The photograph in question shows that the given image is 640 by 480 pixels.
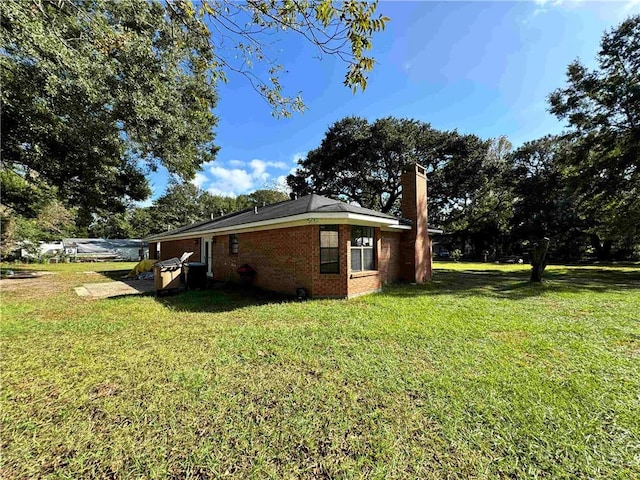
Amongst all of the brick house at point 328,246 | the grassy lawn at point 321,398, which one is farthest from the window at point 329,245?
the grassy lawn at point 321,398

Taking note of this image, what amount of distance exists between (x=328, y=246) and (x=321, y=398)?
5810mm

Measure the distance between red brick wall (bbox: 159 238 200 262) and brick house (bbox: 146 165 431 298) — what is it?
190cm

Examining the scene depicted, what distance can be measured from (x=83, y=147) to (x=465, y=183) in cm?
2745

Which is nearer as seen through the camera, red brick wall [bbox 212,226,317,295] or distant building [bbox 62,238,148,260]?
red brick wall [bbox 212,226,317,295]

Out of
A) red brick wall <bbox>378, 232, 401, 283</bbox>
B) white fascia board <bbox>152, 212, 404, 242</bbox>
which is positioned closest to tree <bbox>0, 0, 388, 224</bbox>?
white fascia board <bbox>152, 212, 404, 242</bbox>

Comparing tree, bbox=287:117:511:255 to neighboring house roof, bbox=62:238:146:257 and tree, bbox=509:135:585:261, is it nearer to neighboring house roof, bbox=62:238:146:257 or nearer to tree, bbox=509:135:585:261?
tree, bbox=509:135:585:261

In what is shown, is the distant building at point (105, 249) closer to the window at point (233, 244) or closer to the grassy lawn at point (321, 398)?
the window at point (233, 244)

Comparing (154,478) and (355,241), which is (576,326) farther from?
(154,478)

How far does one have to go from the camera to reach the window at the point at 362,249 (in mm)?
9273

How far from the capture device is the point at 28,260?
92.6ft

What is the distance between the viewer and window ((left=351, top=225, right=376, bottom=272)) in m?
9.27

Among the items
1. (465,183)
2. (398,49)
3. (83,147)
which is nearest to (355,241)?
(398,49)

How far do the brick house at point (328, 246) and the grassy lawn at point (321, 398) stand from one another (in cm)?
268

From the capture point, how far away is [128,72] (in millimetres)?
7441
